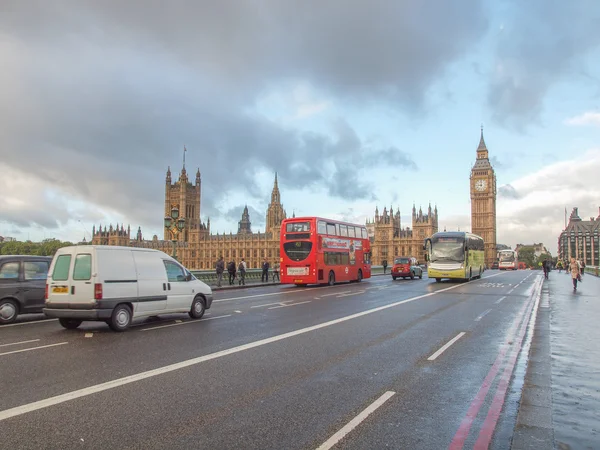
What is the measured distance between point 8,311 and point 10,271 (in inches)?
45.1

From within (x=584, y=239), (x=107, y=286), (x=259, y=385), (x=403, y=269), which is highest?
(x=584, y=239)

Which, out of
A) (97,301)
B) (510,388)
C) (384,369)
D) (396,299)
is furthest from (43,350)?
(396,299)

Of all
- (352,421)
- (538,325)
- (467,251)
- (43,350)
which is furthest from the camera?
(467,251)

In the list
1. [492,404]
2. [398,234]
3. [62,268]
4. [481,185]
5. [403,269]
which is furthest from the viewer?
[481,185]

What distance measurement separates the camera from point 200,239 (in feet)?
493

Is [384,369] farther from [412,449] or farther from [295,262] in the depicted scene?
[295,262]

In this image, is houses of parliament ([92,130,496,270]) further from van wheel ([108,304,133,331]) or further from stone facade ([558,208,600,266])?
van wheel ([108,304,133,331])

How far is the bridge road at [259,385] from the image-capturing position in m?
4.47

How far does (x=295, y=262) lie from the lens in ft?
89.5

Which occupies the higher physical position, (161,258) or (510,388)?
(161,258)

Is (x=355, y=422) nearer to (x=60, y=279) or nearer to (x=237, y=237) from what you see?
(x=60, y=279)

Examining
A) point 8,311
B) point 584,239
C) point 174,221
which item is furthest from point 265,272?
point 584,239

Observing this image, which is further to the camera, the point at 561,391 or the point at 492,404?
the point at 561,391

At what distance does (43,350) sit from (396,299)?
13737 mm
